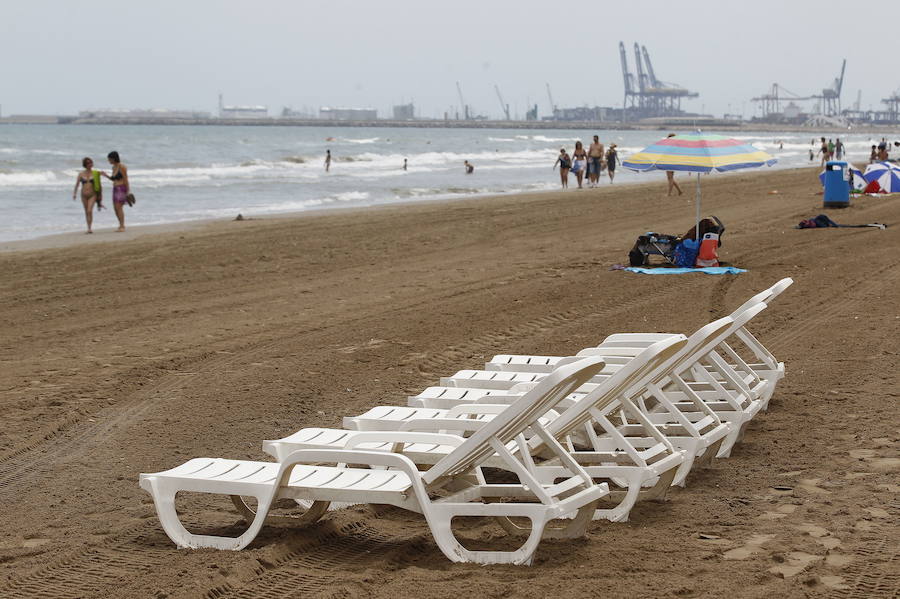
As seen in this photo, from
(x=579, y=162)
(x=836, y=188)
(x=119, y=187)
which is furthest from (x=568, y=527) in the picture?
(x=579, y=162)

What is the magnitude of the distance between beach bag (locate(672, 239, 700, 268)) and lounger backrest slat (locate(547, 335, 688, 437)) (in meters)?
7.07

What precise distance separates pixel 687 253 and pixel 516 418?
27.5 feet

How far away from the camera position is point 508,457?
3.59 metres

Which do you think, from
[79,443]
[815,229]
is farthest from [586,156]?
[79,443]

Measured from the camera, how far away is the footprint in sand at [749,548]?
3754 millimetres

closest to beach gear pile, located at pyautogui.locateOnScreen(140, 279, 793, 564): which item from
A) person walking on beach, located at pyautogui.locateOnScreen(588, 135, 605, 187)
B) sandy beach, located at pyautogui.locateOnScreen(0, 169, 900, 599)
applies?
sandy beach, located at pyautogui.locateOnScreen(0, 169, 900, 599)

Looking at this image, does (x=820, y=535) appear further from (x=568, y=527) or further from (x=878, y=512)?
(x=568, y=527)

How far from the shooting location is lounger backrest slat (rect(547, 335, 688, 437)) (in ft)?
13.5

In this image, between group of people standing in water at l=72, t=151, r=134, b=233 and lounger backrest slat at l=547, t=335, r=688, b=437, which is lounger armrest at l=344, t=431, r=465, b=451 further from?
group of people standing in water at l=72, t=151, r=134, b=233

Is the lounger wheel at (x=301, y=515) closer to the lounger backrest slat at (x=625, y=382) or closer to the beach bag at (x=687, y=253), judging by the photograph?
the lounger backrest slat at (x=625, y=382)

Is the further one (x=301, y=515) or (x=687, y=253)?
(x=687, y=253)

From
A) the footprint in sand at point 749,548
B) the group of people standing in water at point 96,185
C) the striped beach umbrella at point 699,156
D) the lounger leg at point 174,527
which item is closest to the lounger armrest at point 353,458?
the lounger leg at point 174,527

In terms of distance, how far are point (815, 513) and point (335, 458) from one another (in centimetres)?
187

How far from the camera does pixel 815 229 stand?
15164 millimetres
